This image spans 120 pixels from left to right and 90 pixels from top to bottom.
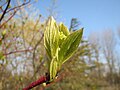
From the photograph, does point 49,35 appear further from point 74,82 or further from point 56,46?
point 74,82

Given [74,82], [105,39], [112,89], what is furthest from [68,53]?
[105,39]

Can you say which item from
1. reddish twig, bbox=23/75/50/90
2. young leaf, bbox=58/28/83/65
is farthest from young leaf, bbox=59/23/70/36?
reddish twig, bbox=23/75/50/90

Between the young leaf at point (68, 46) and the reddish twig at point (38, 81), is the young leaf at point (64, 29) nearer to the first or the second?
the young leaf at point (68, 46)

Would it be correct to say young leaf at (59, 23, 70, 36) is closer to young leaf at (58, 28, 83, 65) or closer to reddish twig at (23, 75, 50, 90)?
young leaf at (58, 28, 83, 65)

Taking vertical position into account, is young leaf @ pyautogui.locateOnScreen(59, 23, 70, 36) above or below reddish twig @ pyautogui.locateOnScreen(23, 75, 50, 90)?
above

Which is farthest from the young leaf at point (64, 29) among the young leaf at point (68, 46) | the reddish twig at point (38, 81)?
the reddish twig at point (38, 81)

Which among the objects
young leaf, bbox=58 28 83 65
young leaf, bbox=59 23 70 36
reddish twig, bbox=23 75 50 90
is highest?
young leaf, bbox=59 23 70 36

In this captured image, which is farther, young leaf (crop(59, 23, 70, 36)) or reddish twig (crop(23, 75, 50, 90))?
young leaf (crop(59, 23, 70, 36))

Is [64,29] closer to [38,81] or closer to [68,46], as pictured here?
[68,46]

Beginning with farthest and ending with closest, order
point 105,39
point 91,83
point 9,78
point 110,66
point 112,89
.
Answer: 1. point 110,66
2. point 105,39
3. point 112,89
4. point 91,83
5. point 9,78

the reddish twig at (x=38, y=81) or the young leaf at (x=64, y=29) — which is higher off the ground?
the young leaf at (x=64, y=29)

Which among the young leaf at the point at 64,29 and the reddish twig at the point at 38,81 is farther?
the young leaf at the point at 64,29
